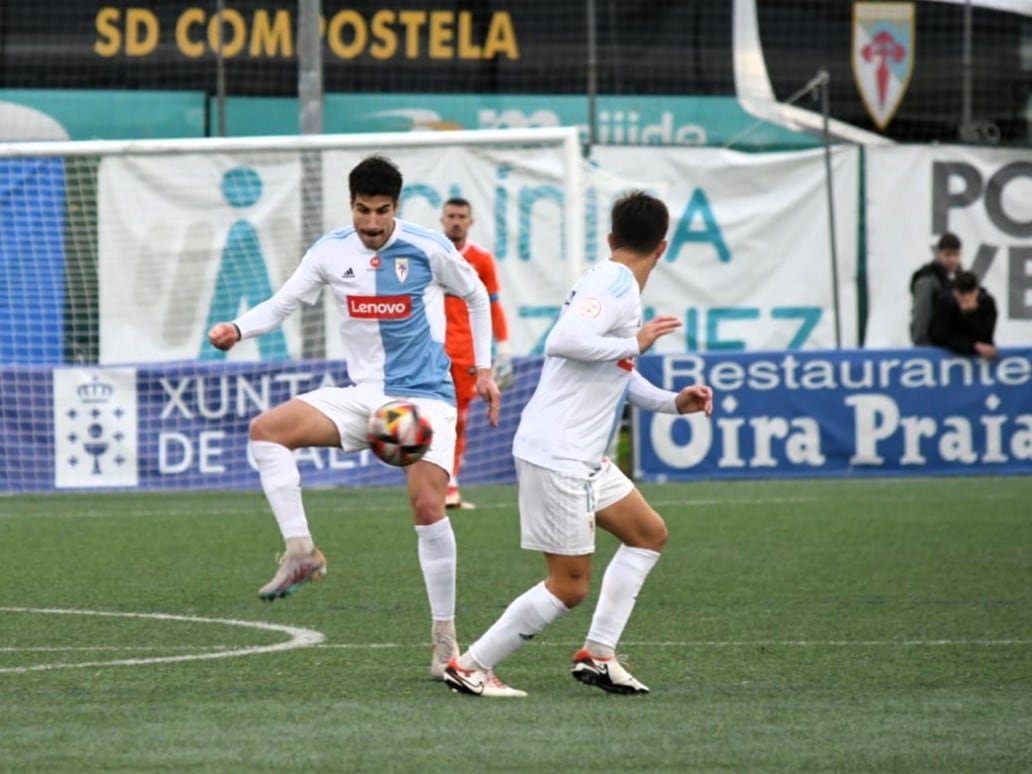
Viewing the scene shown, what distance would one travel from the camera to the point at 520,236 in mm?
19781

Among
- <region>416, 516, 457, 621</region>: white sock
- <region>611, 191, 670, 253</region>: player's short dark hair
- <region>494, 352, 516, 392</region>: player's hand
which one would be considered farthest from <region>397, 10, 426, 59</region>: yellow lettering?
<region>611, 191, 670, 253</region>: player's short dark hair

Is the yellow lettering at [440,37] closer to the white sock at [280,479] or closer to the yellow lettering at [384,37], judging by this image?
A: the yellow lettering at [384,37]

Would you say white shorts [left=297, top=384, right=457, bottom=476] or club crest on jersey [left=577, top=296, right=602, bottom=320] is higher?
club crest on jersey [left=577, top=296, right=602, bottom=320]

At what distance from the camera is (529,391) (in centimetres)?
1730

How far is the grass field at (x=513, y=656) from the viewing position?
20.5 ft

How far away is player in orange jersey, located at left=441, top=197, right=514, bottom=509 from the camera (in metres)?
14.2

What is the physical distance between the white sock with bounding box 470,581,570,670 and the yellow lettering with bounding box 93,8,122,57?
1359cm

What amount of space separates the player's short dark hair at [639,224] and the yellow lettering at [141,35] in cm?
1323

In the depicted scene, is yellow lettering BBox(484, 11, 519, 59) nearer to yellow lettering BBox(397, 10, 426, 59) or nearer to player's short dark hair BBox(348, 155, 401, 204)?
yellow lettering BBox(397, 10, 426, 59)

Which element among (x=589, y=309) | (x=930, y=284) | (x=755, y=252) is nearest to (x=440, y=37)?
(x=755, y=252)

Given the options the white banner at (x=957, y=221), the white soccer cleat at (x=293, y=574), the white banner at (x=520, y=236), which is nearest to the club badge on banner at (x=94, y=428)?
the white banner at (x=520, y=236)

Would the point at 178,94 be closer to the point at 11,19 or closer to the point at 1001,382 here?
the point at 11,19

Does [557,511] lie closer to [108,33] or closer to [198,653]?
[198,653]

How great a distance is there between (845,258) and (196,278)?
637cm
